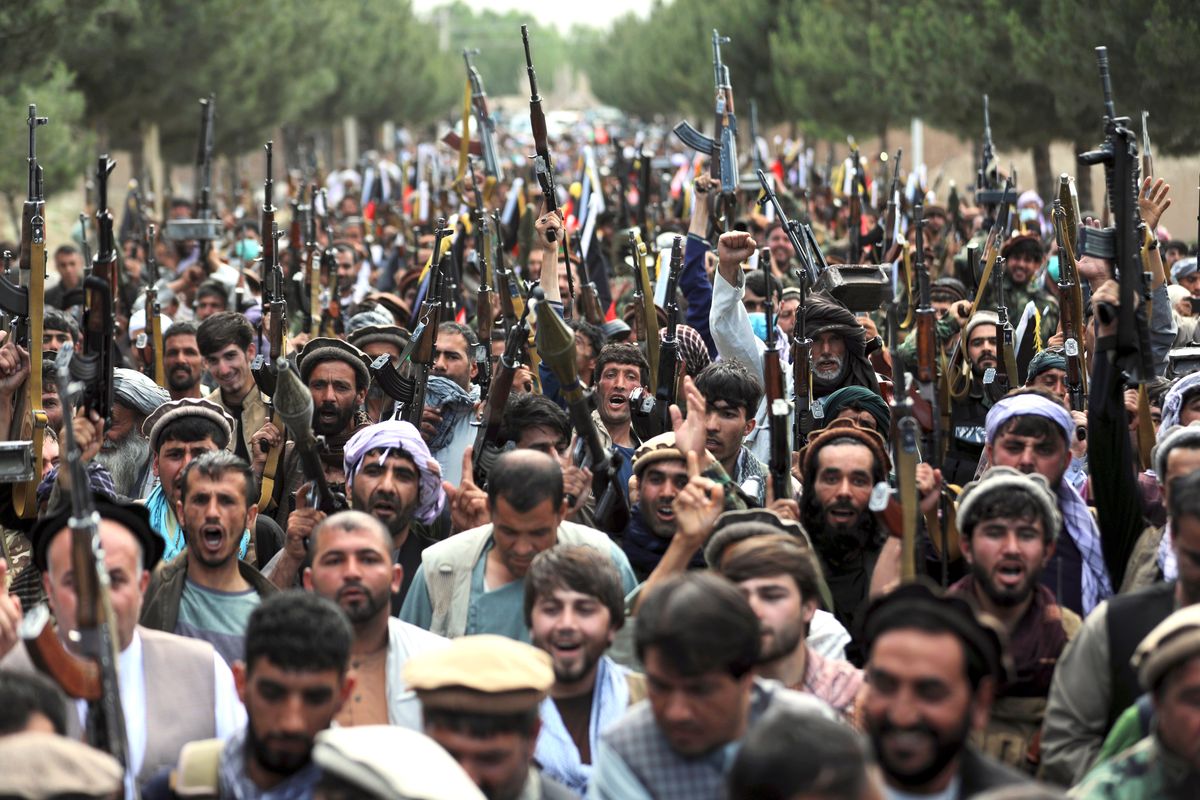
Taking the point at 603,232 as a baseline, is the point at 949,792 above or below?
below

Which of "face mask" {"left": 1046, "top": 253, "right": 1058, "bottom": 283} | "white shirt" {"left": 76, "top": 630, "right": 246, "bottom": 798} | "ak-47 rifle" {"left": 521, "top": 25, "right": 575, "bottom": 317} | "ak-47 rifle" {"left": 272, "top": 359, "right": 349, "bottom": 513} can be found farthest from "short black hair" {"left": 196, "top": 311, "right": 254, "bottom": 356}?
"face mask" {"left": 1046, "top": 253, "right": 1058, "bottom": 283}

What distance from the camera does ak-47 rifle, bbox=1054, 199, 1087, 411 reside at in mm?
7879

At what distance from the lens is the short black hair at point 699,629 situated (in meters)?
4.04

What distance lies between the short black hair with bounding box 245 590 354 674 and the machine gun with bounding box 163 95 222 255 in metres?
7.90

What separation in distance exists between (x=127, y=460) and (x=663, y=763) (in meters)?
4.13

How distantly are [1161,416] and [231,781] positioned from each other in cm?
410

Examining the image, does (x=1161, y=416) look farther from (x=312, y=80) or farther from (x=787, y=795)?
(x=312, y=80)

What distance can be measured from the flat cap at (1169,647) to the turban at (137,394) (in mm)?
4642

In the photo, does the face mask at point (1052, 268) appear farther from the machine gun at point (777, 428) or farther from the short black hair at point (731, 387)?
the machine gun at point (777, 428)

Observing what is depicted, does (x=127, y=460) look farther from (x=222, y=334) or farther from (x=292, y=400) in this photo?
(x=292, y=400)

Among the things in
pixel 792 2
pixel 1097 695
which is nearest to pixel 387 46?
pixel 792 2

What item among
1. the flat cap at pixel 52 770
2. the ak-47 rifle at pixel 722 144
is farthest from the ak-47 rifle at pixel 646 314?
the flat cap at pixel 52 770

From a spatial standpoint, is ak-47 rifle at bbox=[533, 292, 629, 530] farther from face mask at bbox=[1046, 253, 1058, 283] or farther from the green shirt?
face mask at bbox=[1046, 253, 1058, 283]

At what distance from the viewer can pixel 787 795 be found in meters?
3.35
